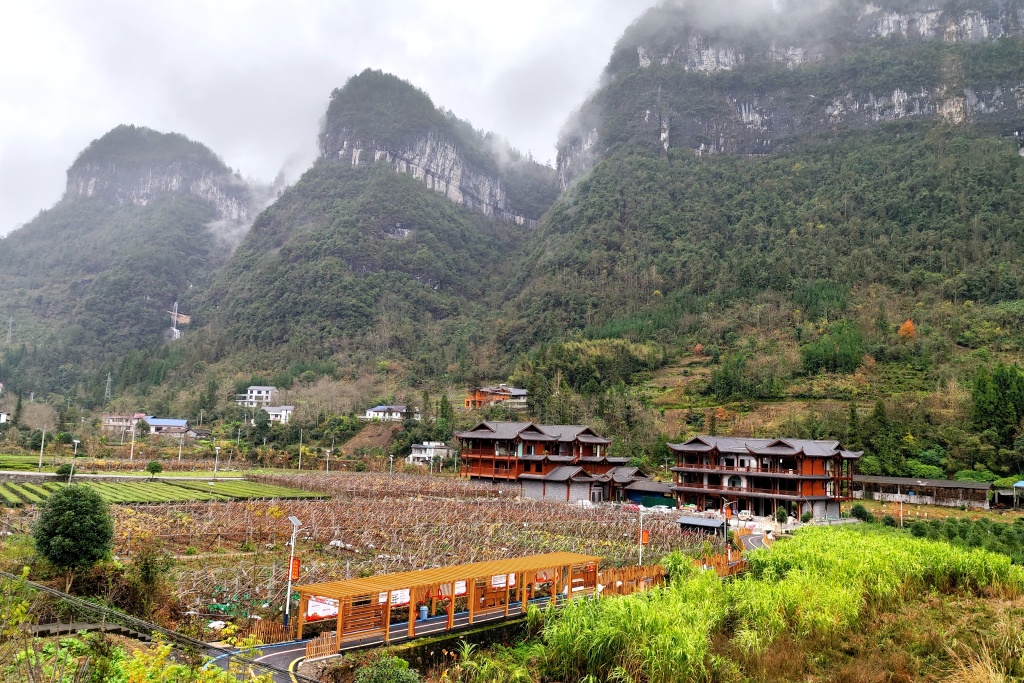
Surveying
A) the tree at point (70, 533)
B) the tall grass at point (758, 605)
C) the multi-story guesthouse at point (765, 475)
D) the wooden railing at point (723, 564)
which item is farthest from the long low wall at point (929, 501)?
the tree at point (70, 533)

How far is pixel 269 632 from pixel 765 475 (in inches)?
1606

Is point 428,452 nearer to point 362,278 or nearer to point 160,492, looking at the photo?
point 160,492

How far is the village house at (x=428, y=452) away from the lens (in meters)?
72.6

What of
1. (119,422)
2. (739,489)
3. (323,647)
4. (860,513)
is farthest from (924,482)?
(119,422)

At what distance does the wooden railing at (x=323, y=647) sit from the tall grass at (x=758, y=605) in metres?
5.27

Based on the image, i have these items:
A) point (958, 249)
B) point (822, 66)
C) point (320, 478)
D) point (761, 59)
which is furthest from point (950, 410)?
point (761, 59)

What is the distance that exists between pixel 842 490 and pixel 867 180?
3960 inches

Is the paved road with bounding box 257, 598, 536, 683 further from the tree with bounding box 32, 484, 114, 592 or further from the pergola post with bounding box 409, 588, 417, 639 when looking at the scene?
the tree with bounding box 32, 484, 114, 592

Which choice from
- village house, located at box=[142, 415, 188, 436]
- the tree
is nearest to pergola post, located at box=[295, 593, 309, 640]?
the tree

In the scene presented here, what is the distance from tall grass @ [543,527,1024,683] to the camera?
16.0 meters

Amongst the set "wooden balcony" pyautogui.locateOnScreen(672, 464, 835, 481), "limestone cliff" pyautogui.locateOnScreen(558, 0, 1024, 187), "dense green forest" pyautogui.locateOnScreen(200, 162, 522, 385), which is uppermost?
"limestone cliff" pyautogui.locateOnScreen(558, 0, 1024, 187)

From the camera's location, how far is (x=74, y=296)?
178 meters

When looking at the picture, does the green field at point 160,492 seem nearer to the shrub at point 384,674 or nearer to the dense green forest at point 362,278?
the shrub at point 384,674

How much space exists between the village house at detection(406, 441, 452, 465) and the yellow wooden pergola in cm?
5092
